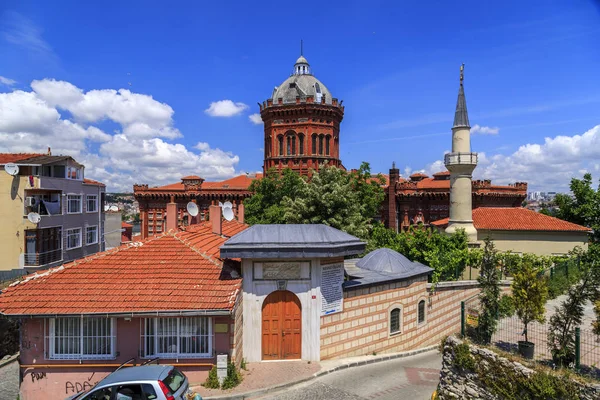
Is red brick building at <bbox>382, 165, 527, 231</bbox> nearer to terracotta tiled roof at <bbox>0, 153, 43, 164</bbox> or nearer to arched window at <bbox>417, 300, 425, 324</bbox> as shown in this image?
arched window at <bbox>417, 300, 425, 324</bbox>

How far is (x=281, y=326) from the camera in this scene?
12.1 meters

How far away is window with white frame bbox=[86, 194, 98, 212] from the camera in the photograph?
32.8m

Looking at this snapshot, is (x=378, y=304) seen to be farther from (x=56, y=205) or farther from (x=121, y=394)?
(x=56, y=205)

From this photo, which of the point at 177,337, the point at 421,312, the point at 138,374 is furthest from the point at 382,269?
the point at 138,374

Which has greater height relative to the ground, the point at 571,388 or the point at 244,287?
the point at 244,287

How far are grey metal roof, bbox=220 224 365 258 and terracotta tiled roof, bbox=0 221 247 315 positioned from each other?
92 centimetres

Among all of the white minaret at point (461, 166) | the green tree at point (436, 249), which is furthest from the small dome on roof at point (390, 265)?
the white minaret at point (461, 166)

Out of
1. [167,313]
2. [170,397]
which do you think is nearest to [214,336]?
[167,313]

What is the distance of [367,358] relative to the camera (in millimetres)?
13047

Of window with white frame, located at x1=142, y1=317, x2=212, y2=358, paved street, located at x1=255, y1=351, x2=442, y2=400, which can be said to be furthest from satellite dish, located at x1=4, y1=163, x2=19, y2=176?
paved street, located at x1=255, y1=351, x2=442, y2=400

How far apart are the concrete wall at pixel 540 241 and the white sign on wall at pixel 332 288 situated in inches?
702

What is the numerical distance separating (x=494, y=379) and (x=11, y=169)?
28674 millimetres

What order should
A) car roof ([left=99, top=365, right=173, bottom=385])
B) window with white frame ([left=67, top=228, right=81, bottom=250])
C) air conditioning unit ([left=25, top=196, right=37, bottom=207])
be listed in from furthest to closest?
1. window with white frame ([left=67, top=228, right=81, bottom=250])
2. air conditioning unit ([left=25, top=196, right=37, bottom=207])
3. car roof ([left=99, top=365, right=173, bottom=385])

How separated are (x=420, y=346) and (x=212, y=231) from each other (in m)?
9.84
